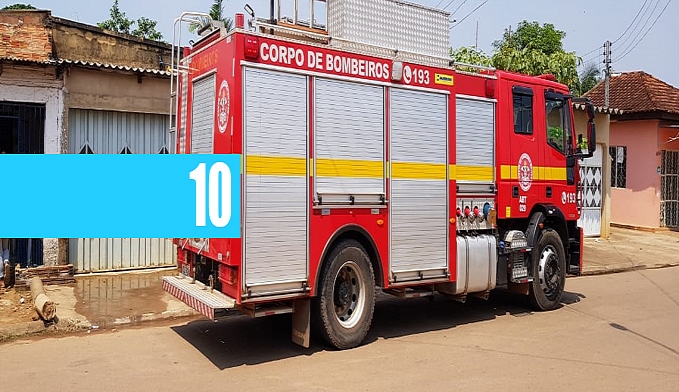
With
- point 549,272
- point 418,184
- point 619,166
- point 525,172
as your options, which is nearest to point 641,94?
point 619,166

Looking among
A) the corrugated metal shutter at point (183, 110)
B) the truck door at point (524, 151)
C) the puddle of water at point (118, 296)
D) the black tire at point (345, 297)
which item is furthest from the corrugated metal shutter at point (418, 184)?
the puddle of water at point (118, 296)

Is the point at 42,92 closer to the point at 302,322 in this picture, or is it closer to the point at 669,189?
the point at 302,322

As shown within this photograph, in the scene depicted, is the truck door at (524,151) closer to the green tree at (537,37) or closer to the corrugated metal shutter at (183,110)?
the corrugated metal shutter at (183,110)

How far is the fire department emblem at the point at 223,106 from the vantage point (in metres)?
6.46

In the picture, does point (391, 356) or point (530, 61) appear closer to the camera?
point (391, 356)

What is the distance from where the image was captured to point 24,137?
10945 millimetres

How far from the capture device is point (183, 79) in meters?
7.74

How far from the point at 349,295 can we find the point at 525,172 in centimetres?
359

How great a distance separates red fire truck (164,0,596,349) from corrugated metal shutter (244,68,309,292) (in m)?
0.01

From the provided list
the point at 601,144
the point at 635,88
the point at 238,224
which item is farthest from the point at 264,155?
the point at 635,88

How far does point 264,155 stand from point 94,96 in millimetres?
6299

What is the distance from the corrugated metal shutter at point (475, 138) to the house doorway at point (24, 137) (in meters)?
7.30

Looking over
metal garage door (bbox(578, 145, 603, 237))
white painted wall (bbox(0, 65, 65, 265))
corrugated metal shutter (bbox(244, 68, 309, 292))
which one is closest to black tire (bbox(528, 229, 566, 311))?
corrugated metal shutter (bbox(244, 68, 309, 292))

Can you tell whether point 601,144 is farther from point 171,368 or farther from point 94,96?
point 171,368
